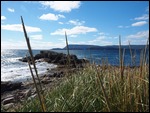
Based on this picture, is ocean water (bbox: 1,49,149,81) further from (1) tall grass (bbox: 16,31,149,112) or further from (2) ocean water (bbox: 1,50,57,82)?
(1) tall grass (bbox: 16,31,149,112)

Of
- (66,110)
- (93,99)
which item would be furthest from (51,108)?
(93,99)

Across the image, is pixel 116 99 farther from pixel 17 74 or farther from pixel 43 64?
pixel 43 64

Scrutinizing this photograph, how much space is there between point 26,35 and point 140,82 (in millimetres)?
1953

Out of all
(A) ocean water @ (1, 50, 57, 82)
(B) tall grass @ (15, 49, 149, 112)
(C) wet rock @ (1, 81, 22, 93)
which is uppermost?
(B) tall grass @ (15, 49, 149, 112)

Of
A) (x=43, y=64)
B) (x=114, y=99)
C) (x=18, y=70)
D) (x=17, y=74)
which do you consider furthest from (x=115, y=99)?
(x=43, y=64)

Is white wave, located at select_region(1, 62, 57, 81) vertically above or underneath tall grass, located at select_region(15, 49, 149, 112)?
underneath

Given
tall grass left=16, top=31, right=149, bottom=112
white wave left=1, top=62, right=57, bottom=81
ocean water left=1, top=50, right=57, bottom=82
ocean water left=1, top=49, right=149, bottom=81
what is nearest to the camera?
tall grass left=16, top=31, right=149, bottom=112

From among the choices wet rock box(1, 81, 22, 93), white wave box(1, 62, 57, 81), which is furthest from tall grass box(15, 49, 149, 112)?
white wave box(1, 62, 57, 81)

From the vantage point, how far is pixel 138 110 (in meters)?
3.26

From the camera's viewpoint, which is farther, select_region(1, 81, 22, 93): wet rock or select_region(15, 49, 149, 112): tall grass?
select_region(1, 81, 22, 93): wet rock

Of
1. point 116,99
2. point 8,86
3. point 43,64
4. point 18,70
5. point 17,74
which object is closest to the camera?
point 116,99

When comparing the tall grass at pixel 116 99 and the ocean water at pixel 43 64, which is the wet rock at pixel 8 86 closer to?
the ocean water at pixel 43 64

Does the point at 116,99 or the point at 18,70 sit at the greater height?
the point at 116,99

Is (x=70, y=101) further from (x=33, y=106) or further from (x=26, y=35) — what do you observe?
(x=26, y=35)
